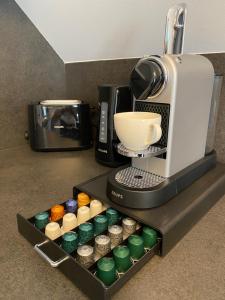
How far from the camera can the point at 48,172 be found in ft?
2.60

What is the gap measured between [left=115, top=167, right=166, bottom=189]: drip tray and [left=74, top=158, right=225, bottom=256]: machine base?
45mm

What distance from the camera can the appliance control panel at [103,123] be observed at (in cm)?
79

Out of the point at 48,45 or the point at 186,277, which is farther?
the point at 48,45

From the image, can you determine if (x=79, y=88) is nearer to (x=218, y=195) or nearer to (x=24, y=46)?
(x=24, y=46)

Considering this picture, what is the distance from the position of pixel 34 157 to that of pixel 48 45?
520 mm

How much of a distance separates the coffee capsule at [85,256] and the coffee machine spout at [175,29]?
17.5 inches

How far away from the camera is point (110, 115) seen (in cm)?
78

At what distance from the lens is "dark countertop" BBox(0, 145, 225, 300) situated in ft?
1.21

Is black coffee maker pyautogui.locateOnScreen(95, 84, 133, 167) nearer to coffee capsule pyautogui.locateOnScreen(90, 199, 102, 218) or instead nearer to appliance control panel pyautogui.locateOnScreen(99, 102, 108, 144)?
appliance control panel pyautogui.locateOnScreen(99, 102, 108, 144)

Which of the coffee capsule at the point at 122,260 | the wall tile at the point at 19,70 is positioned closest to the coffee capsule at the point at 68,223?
the coffee capsule at the point at 122,260

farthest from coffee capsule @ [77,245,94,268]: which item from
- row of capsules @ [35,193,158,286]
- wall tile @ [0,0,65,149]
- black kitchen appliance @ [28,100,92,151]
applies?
wall tile @ [0,0,65,149]

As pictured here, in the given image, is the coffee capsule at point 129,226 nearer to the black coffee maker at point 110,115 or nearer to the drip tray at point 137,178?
the drip tray at point 137,178

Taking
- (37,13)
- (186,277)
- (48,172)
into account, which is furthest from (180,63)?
(37,13)

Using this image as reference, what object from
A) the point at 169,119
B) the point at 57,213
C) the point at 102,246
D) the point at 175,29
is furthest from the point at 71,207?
the point at 175,29
